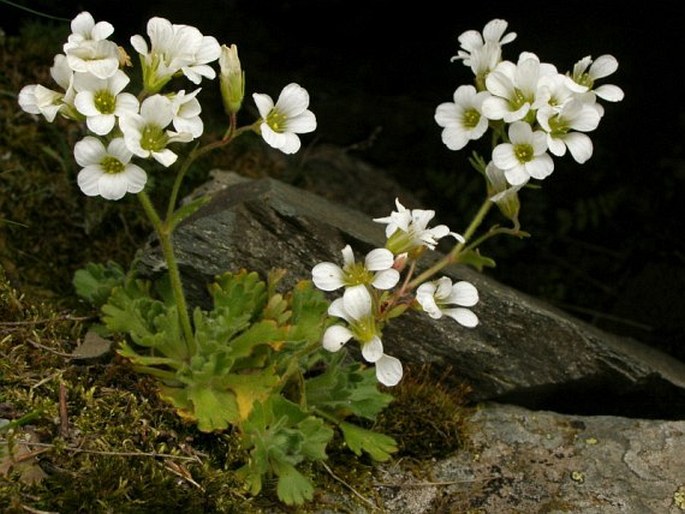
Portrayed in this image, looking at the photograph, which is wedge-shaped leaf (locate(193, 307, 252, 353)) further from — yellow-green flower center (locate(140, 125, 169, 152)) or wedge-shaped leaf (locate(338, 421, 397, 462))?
yellow-green flower center (locate(140, 125, 169, 152))

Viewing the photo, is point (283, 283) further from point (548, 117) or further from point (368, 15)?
point (368, 15)

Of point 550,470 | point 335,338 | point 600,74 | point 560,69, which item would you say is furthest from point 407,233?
point 560,69

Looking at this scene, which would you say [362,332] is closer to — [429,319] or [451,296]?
[451,296]

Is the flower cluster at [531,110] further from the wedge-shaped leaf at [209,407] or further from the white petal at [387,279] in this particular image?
the wedge-shaped leaf at [209,407]

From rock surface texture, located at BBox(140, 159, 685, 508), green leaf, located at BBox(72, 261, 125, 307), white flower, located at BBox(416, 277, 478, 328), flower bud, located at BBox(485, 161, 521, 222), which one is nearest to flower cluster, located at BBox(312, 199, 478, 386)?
white flower, located at BBox(416, 277, 478, 328)

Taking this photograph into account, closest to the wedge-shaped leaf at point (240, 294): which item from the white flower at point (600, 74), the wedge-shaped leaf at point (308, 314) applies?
the wedge-shaped leaf at point (308, 314)
